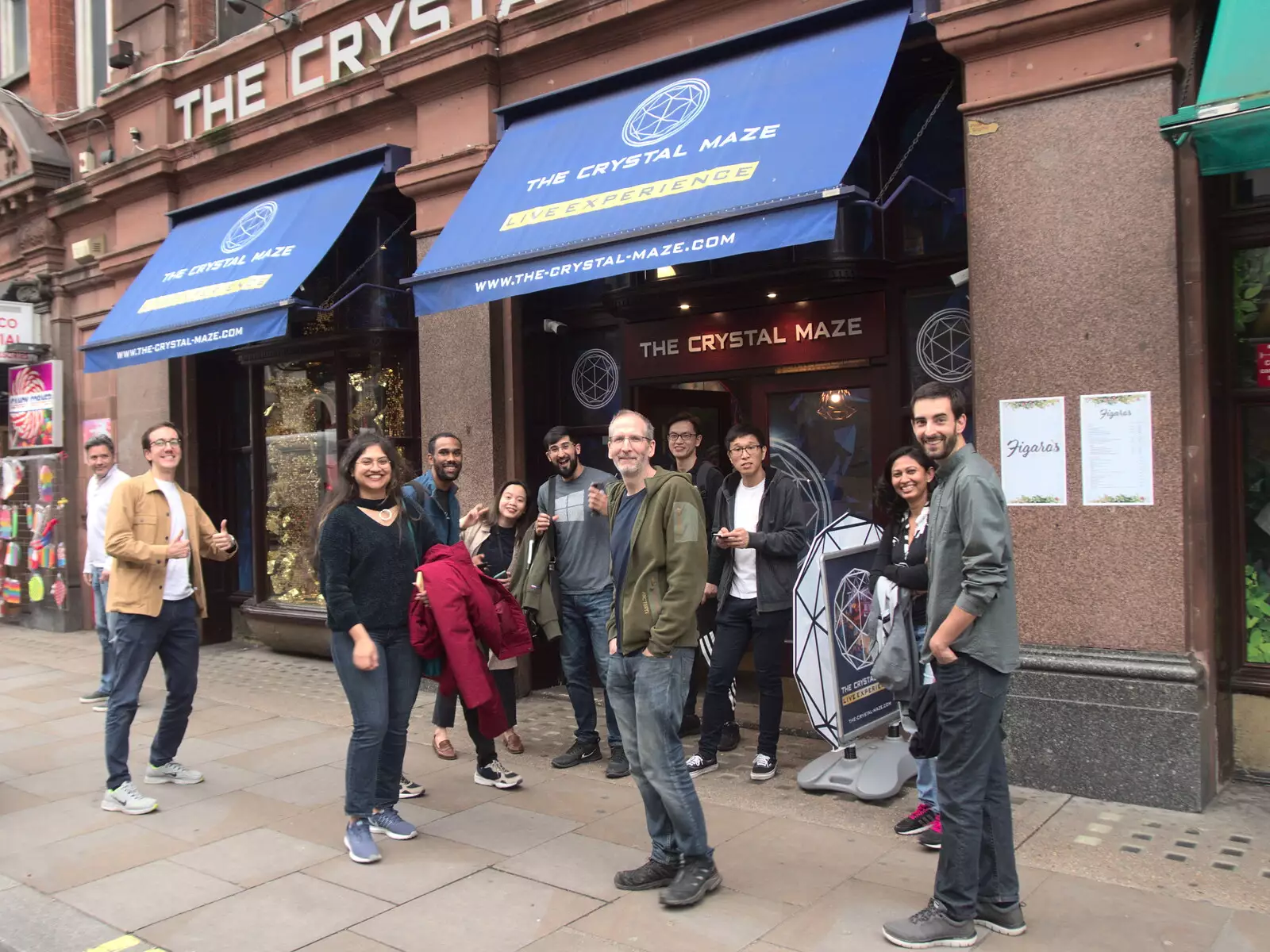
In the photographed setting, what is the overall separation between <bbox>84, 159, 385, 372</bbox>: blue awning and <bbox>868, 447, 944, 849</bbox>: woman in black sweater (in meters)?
5.08

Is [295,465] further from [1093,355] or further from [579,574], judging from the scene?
[1093,355]

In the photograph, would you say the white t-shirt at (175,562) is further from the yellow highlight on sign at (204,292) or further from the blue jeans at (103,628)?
the yellow highlight on sign at (204,292)

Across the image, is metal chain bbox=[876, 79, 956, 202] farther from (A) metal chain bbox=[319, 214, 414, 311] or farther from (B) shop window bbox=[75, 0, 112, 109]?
(B) shop window bbox=[75, 0, 112, 109]

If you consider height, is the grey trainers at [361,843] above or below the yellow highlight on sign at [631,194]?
below

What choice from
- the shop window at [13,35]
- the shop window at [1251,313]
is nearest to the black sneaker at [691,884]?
the shop window at [1251,313]

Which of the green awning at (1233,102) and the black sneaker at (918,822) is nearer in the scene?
the green awning at (1233,102)

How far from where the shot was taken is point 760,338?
23.7ft

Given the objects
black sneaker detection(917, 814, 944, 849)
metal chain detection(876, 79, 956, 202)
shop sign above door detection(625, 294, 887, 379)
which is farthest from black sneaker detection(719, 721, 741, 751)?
metal chain detection(876, 79, 956, 202)

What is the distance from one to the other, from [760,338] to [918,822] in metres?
3.53

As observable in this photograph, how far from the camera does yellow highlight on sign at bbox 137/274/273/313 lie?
28.6 ft

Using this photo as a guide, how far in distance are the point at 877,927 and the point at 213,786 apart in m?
3.91

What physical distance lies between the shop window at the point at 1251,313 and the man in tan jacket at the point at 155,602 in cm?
→ 571

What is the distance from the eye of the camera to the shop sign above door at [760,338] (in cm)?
680

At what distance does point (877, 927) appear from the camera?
3863 millimetres
